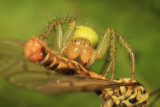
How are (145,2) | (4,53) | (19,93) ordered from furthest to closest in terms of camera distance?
(145,2) < (19,93) < (4,53)

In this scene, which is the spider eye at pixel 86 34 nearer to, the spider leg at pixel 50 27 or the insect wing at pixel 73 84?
the spider leg at pixel 50 27

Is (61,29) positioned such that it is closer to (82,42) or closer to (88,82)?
(82,42)

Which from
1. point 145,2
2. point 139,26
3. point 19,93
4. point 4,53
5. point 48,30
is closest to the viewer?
point 4,53

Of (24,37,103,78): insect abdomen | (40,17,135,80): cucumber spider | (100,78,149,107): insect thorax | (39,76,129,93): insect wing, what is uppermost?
(40,17,135,80): cucumber spider

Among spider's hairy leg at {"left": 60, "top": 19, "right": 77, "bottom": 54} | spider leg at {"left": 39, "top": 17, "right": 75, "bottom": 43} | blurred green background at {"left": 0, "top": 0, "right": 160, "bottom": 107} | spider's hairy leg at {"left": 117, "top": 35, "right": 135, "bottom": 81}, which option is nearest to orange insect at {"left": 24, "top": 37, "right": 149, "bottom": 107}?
spider's hairy leg at {"left": 117, "top": 35, "right": 135, "bottom": 81}

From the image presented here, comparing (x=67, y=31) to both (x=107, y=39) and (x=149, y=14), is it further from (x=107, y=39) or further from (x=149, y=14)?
(x=149, y=14)

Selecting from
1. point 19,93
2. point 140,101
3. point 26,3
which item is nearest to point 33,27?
point 26,3

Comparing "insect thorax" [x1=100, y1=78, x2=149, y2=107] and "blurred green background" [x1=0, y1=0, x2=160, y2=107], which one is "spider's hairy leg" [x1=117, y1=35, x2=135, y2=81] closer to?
"insect thorax" [x1=100, y1=78, x2=149, y2=107]
